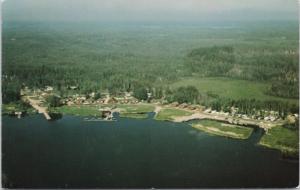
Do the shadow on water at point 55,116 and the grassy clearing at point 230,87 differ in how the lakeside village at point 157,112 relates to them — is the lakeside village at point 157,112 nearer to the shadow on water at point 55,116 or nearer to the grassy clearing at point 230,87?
the shadow on water at point 55,116

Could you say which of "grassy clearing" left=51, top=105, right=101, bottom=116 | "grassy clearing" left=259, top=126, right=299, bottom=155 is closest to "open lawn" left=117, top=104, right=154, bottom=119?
"grassy clearing" left=51, top=105, right=101, bottom=116

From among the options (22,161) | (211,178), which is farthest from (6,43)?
(211,178)

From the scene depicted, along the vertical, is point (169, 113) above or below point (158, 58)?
below

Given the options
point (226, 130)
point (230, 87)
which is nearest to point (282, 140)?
point (226, 130)

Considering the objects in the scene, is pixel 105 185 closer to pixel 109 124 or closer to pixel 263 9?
pixel 109 124

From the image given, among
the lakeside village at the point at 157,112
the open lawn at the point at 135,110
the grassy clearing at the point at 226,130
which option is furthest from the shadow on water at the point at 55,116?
the grassy clearing at the point at 226,130

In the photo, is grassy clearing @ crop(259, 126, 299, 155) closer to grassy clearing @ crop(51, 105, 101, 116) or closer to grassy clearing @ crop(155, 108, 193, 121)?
grassy clearing @ crop(155, 108, 193, 121)

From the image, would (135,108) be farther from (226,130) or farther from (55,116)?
(226,130)
